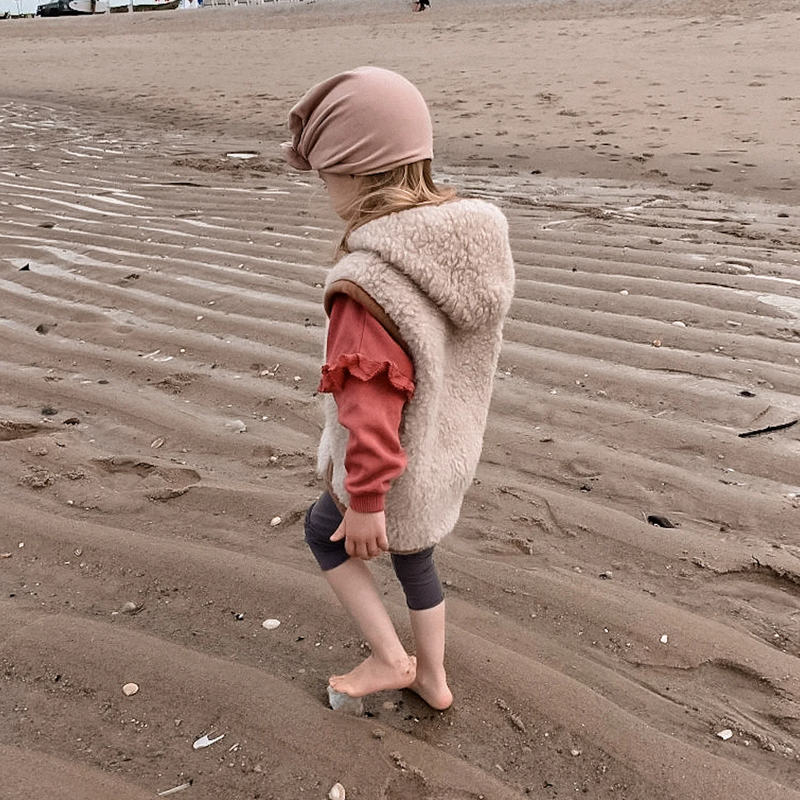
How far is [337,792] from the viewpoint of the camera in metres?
1.85

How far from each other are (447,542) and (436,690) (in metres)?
0.68

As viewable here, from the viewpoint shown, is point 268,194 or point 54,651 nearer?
point 54,651

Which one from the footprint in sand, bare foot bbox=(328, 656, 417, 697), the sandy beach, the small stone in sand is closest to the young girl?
bare foot bbox=(328, 656, 417, 697)

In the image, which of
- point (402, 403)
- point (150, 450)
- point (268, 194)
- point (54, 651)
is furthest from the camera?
point (268, 194)

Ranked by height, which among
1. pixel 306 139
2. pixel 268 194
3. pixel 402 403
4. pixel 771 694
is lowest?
pixel 771 694

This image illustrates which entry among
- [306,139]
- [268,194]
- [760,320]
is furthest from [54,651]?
[268,194]

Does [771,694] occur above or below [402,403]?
below

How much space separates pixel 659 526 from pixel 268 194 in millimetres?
4749

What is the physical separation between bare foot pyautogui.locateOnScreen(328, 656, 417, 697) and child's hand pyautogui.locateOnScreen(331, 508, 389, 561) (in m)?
0.45

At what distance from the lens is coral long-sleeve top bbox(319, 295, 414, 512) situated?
1.59 m

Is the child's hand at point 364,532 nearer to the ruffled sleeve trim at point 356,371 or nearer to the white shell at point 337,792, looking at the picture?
the ruffled sleeve trim at point 356,371

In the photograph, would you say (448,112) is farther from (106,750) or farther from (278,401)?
(106,750)

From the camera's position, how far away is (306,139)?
5.84 ft

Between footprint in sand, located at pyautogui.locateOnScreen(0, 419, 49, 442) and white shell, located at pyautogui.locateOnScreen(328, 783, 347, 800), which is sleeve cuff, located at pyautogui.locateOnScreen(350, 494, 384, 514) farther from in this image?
footprint in sand, located at pyautogui.locateOnScreen(0, 419, 49, 442)
